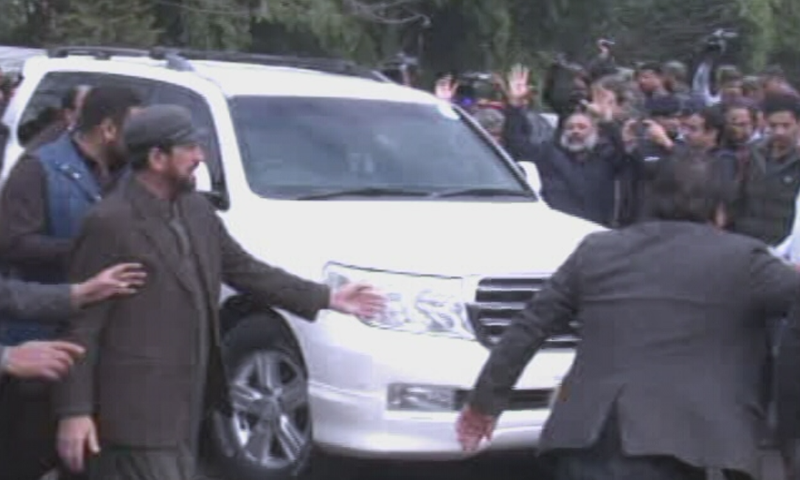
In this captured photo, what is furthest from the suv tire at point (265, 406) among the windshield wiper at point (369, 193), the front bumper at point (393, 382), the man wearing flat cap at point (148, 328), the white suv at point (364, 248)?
the man wearing flat cap at point (148, 328)

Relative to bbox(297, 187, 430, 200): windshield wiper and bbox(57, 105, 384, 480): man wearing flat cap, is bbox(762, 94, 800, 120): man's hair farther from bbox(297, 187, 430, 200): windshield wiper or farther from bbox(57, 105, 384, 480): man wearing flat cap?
bbox(57, 105, 384, 480): man wearing flat cap

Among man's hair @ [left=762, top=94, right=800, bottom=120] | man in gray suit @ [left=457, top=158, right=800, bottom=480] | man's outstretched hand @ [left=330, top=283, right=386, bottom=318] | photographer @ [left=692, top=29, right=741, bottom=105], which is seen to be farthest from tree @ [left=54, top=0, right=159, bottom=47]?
man in gray suit @ [left=457, top=158, right=800, bottom=480]

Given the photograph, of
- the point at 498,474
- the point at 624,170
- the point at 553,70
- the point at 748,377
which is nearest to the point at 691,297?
the point at 748,377

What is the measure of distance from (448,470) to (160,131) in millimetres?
3812

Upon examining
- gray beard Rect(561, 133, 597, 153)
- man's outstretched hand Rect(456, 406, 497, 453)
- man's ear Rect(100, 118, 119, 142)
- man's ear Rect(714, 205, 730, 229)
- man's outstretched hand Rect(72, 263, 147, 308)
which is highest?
man's ear Rect(714, 205, 730, 229)

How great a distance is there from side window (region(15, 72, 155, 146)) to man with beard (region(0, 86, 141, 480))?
2.53 metres

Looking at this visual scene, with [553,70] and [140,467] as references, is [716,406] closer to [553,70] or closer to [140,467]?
[140,467]

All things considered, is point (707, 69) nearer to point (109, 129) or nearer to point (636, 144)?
point (636, 144)

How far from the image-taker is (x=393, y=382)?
7176 mm

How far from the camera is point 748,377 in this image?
4.76m

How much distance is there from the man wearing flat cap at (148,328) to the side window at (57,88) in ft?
12.4

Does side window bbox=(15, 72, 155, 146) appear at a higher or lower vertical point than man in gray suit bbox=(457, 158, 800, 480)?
lower

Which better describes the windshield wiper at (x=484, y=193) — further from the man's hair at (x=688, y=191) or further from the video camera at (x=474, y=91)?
the video camera at (x=474, y=91)

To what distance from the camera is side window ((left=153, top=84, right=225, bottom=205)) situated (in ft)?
27.1
